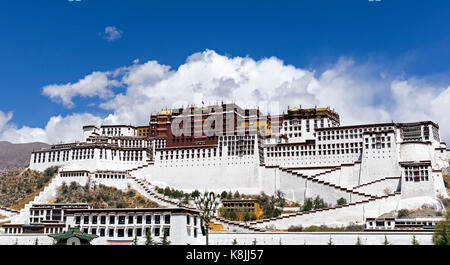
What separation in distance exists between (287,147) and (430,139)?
29708 millimetres

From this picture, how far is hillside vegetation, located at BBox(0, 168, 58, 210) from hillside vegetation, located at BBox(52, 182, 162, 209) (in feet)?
18.3

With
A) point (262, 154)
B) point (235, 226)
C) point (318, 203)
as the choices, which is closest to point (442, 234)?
point (235, 226)

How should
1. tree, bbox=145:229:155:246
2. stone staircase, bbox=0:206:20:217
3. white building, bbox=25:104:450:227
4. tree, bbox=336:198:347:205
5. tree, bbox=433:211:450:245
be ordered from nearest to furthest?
tree, bbox=433:211:450:245
tree, bbox=145:229:155:246
tree, bbox=336:198:347:205
stone staircase, bbox=0:206:20:217
white building, bbox=25:104:450:227

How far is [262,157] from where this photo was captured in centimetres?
10388

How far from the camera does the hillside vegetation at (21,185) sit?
94.5 m

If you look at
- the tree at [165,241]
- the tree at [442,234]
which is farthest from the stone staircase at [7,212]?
the tree at [442,234]

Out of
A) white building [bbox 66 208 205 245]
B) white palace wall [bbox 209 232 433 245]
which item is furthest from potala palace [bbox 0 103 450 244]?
white building [bbox 66 208 205 245]

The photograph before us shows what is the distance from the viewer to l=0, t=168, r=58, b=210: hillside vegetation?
94.5 meters

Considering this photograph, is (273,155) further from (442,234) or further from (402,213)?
(442,234)

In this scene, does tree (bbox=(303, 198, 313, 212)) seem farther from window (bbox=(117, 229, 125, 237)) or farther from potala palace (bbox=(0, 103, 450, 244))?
window (bbox=(117, 229, 125, 237))

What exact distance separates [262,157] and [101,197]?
33890mm

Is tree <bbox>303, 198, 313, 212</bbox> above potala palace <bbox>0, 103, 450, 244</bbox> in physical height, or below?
below

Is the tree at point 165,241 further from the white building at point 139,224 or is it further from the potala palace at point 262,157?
the potala palace at point 262,157
